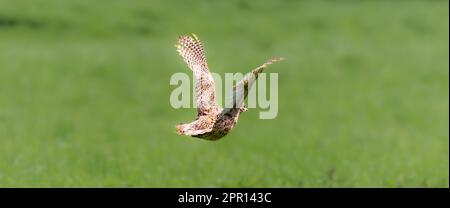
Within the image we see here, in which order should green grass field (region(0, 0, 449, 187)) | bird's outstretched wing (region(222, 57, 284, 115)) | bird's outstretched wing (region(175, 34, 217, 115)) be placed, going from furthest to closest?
1. green grass field (region(0, 0, 449, 187))
2. bird's outstretched wing (region(175, 34, 217, 115))
3. bird's outstretched wing (region(222, 57, 284, 115))

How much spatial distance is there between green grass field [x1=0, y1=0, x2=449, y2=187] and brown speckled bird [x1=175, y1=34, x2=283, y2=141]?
625 centimetres

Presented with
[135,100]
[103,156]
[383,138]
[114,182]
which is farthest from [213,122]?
[135,100]

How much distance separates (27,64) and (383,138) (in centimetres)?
1072

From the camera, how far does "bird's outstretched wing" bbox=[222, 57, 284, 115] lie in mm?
8852

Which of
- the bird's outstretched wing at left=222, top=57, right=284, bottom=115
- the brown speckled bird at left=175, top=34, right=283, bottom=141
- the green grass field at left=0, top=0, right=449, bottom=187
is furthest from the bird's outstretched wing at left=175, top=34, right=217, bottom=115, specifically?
the green grass field at left=0, top=0, right=449, bottom=187

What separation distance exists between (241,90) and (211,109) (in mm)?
Answer: 887

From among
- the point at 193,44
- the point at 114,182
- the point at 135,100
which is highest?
the point at 135,100

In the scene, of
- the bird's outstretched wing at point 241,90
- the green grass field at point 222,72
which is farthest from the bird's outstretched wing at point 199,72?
the green grass field at point 222,72

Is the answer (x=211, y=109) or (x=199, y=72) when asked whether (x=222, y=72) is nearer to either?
(x=199, y=72)

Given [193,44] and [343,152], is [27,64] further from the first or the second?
[193,44]

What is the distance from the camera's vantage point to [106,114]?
25250 millimetres

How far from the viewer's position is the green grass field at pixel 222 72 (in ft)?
60.5

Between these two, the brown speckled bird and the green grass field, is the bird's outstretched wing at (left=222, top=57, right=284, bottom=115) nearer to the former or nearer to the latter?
the brown speckled bird

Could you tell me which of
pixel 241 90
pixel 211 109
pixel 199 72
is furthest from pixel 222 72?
pixel 241 90
